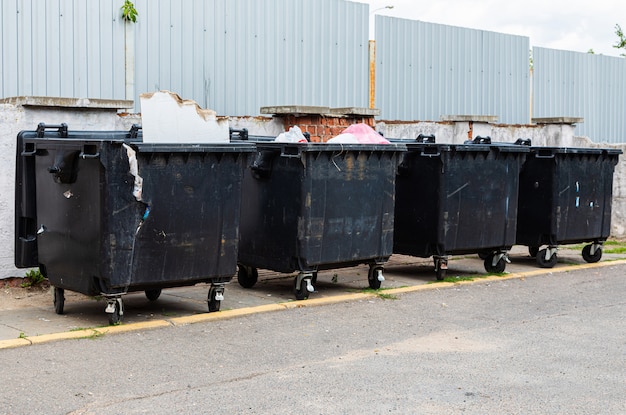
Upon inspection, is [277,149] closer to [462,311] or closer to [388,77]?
[462,311]

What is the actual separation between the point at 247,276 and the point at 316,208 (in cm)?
119

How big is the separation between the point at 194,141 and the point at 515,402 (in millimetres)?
3389

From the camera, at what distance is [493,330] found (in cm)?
747

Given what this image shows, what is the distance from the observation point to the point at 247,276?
9008 millimetres

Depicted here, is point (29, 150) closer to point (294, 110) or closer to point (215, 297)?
point (215, 297)

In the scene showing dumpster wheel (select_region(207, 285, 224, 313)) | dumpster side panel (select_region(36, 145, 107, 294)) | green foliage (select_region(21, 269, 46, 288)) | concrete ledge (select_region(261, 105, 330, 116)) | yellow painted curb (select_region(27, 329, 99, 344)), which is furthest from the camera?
concrete ledge (select_region(261, 105, 330, 116))

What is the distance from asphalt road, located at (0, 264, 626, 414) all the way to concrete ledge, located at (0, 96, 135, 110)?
251cm

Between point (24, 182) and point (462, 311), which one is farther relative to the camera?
point (462, 311)

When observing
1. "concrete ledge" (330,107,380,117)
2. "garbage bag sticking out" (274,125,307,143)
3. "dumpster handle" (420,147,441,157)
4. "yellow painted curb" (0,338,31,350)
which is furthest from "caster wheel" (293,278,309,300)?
"concrete ledge" (330,107,380,117)

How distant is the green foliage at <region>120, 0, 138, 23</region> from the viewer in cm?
1023

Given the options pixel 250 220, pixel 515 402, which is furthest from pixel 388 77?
pixel 515 402

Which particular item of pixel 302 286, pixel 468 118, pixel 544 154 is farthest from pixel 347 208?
pixel 468 118

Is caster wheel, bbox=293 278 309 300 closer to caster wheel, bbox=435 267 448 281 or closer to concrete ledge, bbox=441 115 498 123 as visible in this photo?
caster wheel, bbox=435 267 448 281

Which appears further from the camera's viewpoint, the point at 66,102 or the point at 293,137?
the point at 293,137
